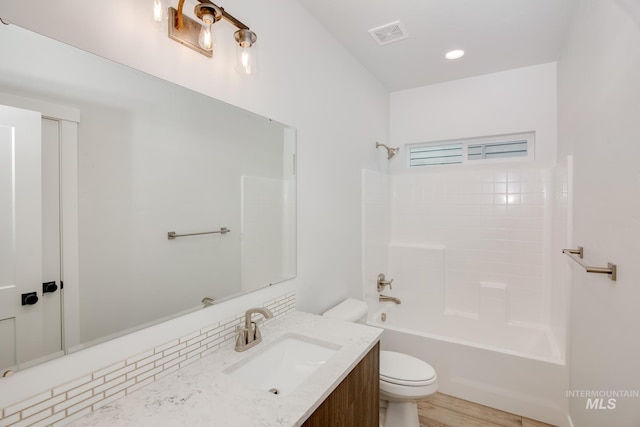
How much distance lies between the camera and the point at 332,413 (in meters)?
1.07

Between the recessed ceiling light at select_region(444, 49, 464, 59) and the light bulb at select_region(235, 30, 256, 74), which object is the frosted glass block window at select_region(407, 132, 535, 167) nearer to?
the recessed ceiling light at select_region(444, 49, 464, 59)

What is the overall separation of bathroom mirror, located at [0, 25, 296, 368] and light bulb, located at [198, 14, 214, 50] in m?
0.19

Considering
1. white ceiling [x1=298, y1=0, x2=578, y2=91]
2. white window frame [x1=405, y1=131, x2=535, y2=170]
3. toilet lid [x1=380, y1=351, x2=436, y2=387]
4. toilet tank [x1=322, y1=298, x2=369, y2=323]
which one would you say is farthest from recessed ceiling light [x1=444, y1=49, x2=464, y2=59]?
toilet lid [x1=380, y1=351, x2=436, y2=387]

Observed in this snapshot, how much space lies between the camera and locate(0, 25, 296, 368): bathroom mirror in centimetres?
80

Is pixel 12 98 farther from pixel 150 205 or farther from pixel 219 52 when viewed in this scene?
pixel 219 52

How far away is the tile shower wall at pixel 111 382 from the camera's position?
77cm

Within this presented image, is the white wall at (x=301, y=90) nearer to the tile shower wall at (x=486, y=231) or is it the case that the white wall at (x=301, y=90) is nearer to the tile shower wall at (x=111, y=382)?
the tile shower wall at (x=111, y=382)

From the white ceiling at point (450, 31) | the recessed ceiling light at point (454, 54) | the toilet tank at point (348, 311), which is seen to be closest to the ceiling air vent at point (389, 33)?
the white ceiling at point (450, 31)

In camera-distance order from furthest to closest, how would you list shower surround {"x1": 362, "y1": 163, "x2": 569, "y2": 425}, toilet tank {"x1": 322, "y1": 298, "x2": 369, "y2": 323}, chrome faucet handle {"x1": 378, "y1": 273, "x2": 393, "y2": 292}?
chrome faucet handle {"x1": 378, "y1": 273, "x2": 393, "y2": 292}
shower surround {"x1": 362, "y1": 163, "x2": 569, "y2": 425}
toilet tank {"x1": 322, "y1": 298, "x2": 369, "y2": 323}

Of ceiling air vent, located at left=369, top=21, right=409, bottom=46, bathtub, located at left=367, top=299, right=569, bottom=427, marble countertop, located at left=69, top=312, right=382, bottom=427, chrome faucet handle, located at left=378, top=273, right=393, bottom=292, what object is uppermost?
ceiling air vent, located at left=369, top=21, right=409, bottom=46

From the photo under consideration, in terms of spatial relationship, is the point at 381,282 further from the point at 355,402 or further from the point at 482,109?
the point at 482,109

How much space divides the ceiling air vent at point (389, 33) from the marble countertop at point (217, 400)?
2.06 meters

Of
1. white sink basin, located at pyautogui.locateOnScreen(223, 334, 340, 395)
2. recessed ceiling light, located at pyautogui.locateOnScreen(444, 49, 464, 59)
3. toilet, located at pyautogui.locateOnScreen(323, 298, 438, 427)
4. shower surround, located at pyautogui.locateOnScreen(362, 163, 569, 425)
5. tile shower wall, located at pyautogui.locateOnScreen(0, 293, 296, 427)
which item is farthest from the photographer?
recessed ceiling light, located at pyautogui.locateOnScreen(444, 49, 464, 59)

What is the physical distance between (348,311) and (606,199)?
1.51 meters
